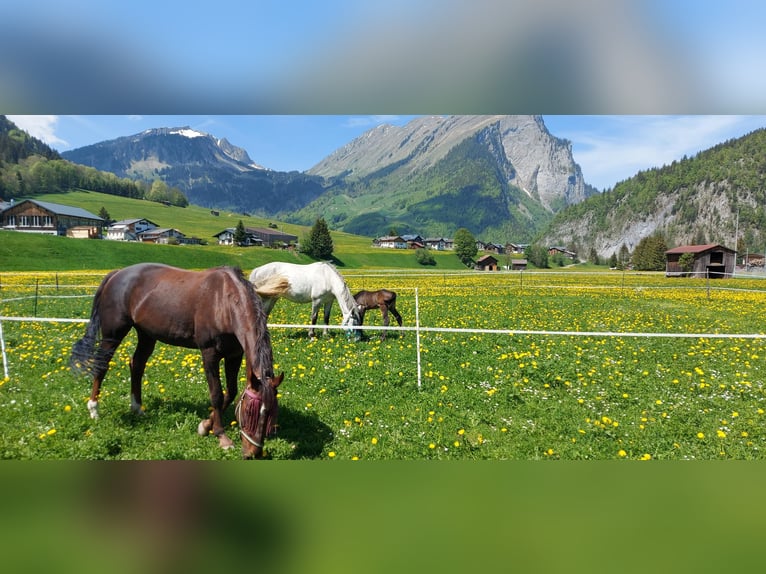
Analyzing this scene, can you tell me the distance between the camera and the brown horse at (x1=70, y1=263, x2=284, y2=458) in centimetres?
293

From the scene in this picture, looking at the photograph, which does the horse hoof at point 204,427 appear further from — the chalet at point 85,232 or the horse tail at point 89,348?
the chalet at point 85,232

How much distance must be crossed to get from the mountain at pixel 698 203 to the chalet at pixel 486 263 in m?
11.7

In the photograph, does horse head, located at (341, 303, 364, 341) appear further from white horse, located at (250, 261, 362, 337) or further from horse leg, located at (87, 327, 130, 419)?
horse leg, located at (87, 327, 130, 419)

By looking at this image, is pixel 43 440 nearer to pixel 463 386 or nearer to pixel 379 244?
pixel 463 386

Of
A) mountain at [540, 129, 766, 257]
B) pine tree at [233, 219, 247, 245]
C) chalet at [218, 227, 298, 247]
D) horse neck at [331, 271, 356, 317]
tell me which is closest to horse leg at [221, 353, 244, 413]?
horse neck at [331, 271, 356, 317]

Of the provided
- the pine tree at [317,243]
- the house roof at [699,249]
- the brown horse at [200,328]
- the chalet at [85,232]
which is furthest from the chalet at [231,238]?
the house roof at [699,249]

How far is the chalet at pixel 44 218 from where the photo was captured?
5.41m

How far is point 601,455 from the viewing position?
356cm

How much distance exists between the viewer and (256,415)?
284 cm

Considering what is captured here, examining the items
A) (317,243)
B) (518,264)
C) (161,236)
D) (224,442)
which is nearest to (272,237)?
(317,243)

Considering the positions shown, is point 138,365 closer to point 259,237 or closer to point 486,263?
point 259,237

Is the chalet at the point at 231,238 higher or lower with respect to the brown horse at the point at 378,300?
higher

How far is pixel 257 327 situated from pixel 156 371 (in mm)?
3594

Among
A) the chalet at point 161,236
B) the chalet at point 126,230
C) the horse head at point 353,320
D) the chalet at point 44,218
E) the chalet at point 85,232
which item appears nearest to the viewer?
the chalet at point 44,218
